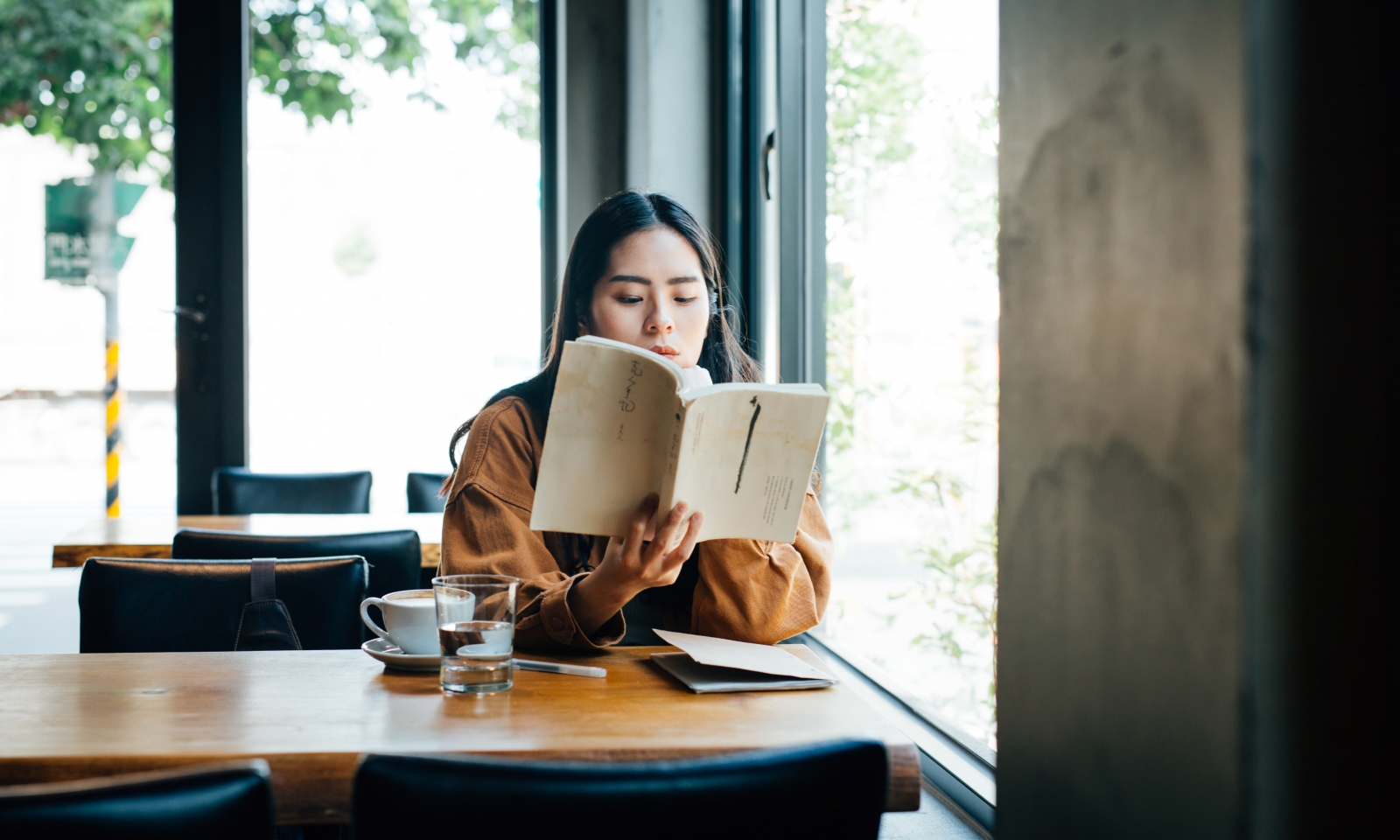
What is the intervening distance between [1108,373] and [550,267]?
10.9ft

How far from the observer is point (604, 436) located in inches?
45.3

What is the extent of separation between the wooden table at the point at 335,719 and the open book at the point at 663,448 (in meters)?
0.19

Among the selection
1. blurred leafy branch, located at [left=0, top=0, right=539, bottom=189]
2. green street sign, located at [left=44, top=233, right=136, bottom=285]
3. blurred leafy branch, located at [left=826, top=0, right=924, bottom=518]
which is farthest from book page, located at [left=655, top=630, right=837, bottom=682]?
green street sign, located at [left=44, top=233, right=136, bottom=285]

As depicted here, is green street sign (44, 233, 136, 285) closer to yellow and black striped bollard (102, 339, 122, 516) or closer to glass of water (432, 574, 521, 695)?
yellow and black striped bollard (102, 339, 122, 516)

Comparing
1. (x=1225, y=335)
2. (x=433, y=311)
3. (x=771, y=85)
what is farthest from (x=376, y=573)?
(x=433, y=311)

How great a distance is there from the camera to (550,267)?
13.0 feet

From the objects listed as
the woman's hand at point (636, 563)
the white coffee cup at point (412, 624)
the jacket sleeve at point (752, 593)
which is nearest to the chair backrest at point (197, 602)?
the white coffee cup at point (412, 624)

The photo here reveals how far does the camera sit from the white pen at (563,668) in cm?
116

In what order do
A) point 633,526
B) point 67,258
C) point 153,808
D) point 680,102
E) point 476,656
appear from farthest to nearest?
point 67,258 → point 680,102 → point 633,526 → point 476,656 → point 153,808

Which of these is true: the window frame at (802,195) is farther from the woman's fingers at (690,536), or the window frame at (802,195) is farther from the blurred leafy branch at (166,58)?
the blurred leafy branch at (166,58)

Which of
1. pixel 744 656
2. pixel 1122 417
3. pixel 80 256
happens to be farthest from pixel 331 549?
pixel 80 256

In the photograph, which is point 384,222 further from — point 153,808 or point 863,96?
point 153,808

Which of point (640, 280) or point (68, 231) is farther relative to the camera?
point (68, 231)

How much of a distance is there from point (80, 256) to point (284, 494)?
1.51 meters
